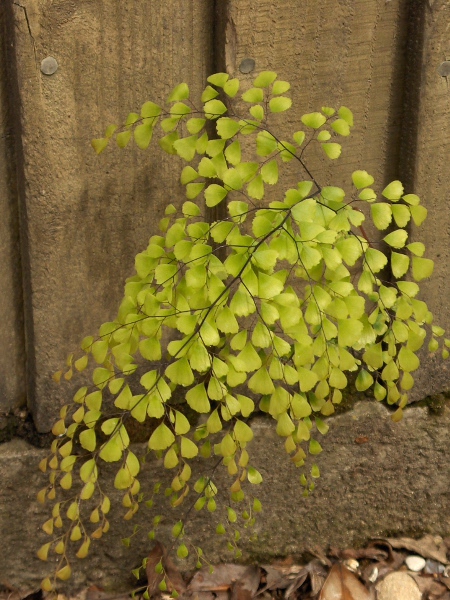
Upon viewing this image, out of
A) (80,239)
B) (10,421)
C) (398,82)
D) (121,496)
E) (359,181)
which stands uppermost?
(398,82)

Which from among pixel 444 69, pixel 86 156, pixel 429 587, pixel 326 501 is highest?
pixel 444 69

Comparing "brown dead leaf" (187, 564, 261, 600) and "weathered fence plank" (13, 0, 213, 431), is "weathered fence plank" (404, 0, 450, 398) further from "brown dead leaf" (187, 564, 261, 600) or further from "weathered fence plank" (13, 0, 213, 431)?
"brown dead leaf" (187, 564, 261, 600)

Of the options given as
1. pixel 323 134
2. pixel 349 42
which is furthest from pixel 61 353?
pixel 349 42

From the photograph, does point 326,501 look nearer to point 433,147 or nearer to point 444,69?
point 433,147

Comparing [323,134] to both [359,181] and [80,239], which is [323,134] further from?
[80,239]

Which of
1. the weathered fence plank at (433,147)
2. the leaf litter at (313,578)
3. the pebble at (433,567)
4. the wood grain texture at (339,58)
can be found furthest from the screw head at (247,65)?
the pebble at (433,567)

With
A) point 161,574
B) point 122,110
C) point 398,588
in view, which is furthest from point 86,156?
point 398,588
